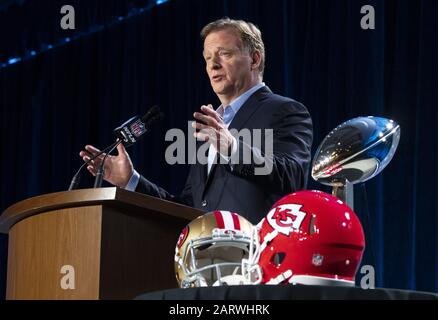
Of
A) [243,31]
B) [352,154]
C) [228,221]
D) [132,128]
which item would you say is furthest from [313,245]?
[243,31]

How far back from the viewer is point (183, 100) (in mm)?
4246

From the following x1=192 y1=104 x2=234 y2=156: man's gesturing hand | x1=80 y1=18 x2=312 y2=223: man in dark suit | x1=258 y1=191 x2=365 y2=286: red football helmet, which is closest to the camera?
x1=258 y1=191 x2=365 y2=286: red football helmet

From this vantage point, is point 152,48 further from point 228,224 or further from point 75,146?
point 228,224

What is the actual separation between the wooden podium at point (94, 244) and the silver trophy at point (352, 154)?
14.3 inches

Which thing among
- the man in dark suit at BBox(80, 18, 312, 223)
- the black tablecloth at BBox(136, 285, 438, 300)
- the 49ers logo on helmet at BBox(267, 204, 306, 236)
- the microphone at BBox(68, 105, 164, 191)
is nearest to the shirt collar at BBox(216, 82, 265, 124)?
the man in dark suit at BBox(80, 18, 312, 223)

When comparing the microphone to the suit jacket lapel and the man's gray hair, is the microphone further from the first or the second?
the man's gray hair

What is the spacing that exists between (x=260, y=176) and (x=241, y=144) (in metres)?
0.13

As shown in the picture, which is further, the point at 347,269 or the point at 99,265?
the point at 99,265

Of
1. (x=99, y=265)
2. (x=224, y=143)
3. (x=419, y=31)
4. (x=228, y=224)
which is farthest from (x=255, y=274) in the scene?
(x=419, y=31)

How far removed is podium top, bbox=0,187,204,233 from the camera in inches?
72.6

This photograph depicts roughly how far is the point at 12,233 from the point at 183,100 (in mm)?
2201

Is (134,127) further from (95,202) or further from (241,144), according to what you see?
(95,202)

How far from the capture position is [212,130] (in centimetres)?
200

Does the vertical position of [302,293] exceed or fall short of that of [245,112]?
it falls short
